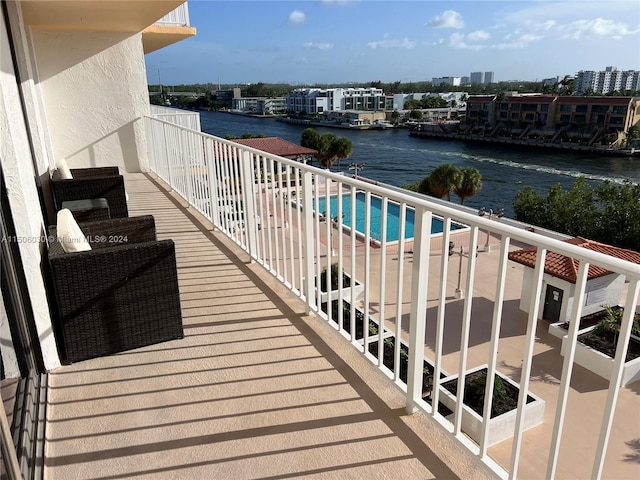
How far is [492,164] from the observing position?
50000mm

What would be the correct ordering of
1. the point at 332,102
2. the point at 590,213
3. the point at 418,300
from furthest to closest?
1. the point at 332,102
2. the point at 590,213
3. the point at 418,300

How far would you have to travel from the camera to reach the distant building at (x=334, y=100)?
92.9 m

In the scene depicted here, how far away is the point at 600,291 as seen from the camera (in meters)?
11.9

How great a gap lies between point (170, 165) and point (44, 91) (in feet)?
9.36

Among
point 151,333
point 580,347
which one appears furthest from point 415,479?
point 580,347

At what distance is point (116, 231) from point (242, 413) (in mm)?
1596

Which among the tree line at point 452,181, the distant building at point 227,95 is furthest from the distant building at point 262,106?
the tree line at point 452,181

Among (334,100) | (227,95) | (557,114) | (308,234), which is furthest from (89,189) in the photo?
(227,95)

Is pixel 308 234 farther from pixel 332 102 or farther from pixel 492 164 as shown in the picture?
pixel 332 102

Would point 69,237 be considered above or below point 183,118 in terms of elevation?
below

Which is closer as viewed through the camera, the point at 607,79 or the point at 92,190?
the point at 92,190

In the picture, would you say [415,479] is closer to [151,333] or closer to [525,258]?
[151,333]

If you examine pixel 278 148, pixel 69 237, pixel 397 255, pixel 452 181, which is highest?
pixel 69 237

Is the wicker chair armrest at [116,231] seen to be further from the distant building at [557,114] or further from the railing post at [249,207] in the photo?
the distant building at [557,114]
